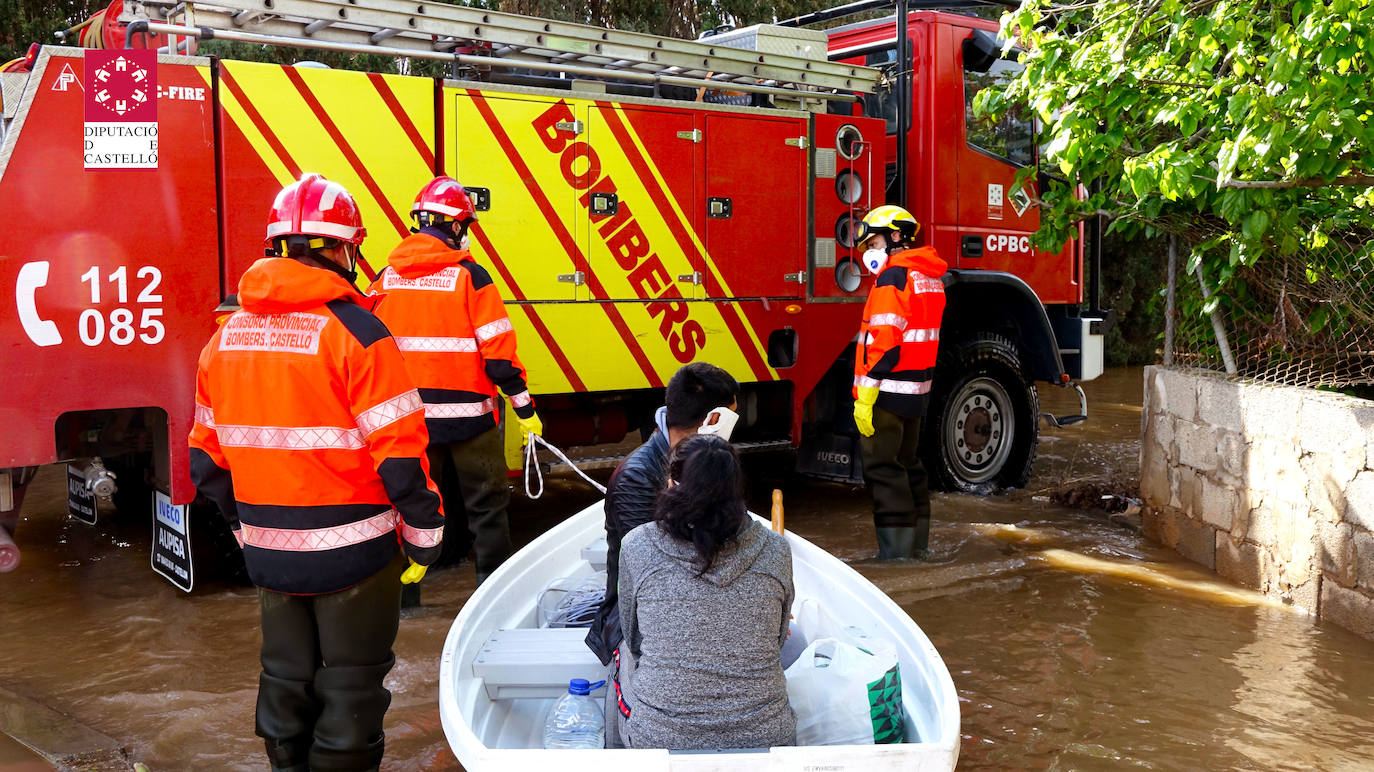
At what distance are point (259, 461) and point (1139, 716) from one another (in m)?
3.27

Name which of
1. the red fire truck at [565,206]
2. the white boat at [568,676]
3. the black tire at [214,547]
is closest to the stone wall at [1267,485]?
the red fire truck at [565,206]

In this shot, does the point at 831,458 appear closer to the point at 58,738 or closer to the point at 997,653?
the point at 997,653

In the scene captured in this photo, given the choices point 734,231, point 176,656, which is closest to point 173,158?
point 176,656

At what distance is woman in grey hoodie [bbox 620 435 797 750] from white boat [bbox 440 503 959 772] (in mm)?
122

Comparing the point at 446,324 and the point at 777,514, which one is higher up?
the point at 446,324

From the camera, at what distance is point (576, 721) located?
3.43m

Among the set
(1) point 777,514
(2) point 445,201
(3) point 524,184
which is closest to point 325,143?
(2) point 445,201

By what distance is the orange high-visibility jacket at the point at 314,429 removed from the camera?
10.3ft

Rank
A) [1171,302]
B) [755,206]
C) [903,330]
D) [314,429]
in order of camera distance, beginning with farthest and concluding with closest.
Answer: [755,206] → [1171,302] → [903,330] → [314,429]

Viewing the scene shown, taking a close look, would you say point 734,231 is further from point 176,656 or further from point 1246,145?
→ point 176,656

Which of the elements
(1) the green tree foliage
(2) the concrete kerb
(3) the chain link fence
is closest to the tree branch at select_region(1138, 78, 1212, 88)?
(1) the green tree foliage

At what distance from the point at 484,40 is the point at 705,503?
3.79 meters

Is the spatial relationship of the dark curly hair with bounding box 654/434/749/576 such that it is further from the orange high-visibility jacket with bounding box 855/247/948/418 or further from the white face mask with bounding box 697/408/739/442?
the orange high-visibility jacket with bounding box 855/247/948/418

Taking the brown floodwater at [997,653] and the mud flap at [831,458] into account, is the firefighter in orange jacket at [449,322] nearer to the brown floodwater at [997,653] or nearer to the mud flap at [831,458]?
the brown floodwater at [997,653]
